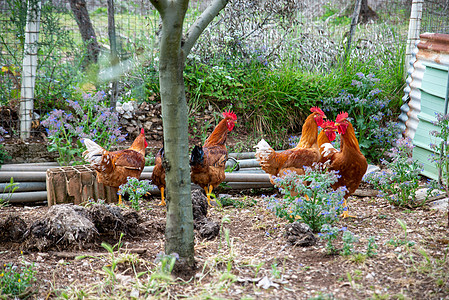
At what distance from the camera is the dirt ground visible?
254 cm

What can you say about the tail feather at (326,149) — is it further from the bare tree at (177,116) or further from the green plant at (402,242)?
the bare tree at (177,116)

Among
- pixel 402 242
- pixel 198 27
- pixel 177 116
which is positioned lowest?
pixel 402 242

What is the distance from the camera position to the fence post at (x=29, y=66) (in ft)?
18.5

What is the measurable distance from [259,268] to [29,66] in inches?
176

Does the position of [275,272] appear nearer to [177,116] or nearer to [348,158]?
[177,116]

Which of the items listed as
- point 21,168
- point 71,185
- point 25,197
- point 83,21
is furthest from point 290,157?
point 83,21

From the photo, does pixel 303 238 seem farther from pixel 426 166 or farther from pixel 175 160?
pixel 426 166

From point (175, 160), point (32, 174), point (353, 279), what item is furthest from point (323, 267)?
point (32, 174)

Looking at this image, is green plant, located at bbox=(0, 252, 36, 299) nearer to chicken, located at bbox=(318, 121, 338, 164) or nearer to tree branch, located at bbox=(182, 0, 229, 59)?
tree branch, located at bbox=(182, 0, 229, 59)

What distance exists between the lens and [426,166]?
546cm

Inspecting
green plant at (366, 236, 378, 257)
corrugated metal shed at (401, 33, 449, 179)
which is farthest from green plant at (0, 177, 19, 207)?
corrugated metal shed at (401, 33, 449, 179)

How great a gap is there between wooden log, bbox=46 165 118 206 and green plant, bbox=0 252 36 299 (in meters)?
1.87

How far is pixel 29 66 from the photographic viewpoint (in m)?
5.73

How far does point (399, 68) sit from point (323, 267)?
17.4 ft
